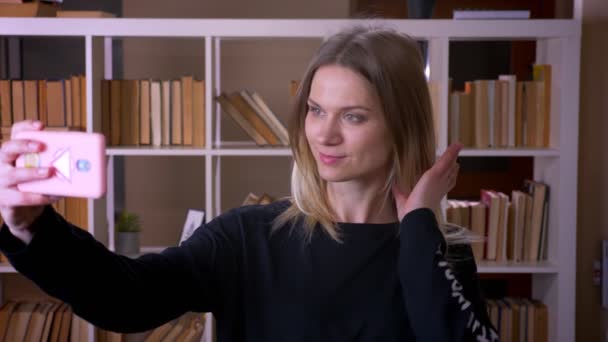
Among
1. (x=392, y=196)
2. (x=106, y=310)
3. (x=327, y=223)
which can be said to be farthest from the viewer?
(x=392, y=196)

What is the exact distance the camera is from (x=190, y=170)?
435cm

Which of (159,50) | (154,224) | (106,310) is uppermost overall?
(159,50)

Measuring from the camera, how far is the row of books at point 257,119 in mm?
3248

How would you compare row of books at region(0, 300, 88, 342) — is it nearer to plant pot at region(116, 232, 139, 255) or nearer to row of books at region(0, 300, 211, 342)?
row of books at region(0, 300, 211, 342)

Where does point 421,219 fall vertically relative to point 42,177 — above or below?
below

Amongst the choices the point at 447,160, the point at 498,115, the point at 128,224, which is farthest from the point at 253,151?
the point at 447,160

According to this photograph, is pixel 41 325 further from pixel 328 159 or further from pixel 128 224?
pixel 328 159

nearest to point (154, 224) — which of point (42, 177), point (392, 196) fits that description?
point (392, 196)

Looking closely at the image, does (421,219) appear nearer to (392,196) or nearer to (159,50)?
(392,196)

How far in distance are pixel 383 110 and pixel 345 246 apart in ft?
0.90

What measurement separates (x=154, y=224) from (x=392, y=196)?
296 cm

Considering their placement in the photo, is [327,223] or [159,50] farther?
[159,50]

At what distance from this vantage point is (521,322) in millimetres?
3346

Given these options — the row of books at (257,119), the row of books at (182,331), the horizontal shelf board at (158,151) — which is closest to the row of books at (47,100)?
the horizontal shelf board at (158,151)
